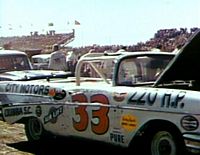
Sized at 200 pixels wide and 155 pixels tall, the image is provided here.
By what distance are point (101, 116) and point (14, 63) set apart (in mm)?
5768

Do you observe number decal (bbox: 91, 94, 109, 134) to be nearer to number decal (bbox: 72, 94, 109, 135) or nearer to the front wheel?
number decal (bbox: 72, 94, 109, 135)

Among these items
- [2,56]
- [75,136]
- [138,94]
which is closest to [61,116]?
[75,136]

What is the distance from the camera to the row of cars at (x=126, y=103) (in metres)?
5.52

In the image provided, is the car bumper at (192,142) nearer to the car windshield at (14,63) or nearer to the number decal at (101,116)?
the number decal at (101,116)

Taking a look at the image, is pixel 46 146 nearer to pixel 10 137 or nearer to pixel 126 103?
pixel 10 137

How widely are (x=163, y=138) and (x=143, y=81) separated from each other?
1.19 metres

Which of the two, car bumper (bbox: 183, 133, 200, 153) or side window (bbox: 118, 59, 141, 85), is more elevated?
side window (bbox: 118, 59, 141, 85)

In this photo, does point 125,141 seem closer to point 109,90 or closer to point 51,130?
point 109,90

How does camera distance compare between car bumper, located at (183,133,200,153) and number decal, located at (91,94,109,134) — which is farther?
number decal, located at (91,94,109,134)

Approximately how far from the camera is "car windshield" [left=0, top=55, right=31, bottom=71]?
1172 centimetres

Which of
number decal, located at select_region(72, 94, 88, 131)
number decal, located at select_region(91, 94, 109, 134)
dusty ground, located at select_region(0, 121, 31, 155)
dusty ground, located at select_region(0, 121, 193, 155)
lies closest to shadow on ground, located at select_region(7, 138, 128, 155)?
dusty ground, located at select_region(0, 121, 193, 155)

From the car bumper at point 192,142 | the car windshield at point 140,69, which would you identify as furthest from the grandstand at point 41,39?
the car bumper at point 192,142

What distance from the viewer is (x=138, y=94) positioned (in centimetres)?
595

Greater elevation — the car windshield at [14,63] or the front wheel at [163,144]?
the car windshield at [14,63]
